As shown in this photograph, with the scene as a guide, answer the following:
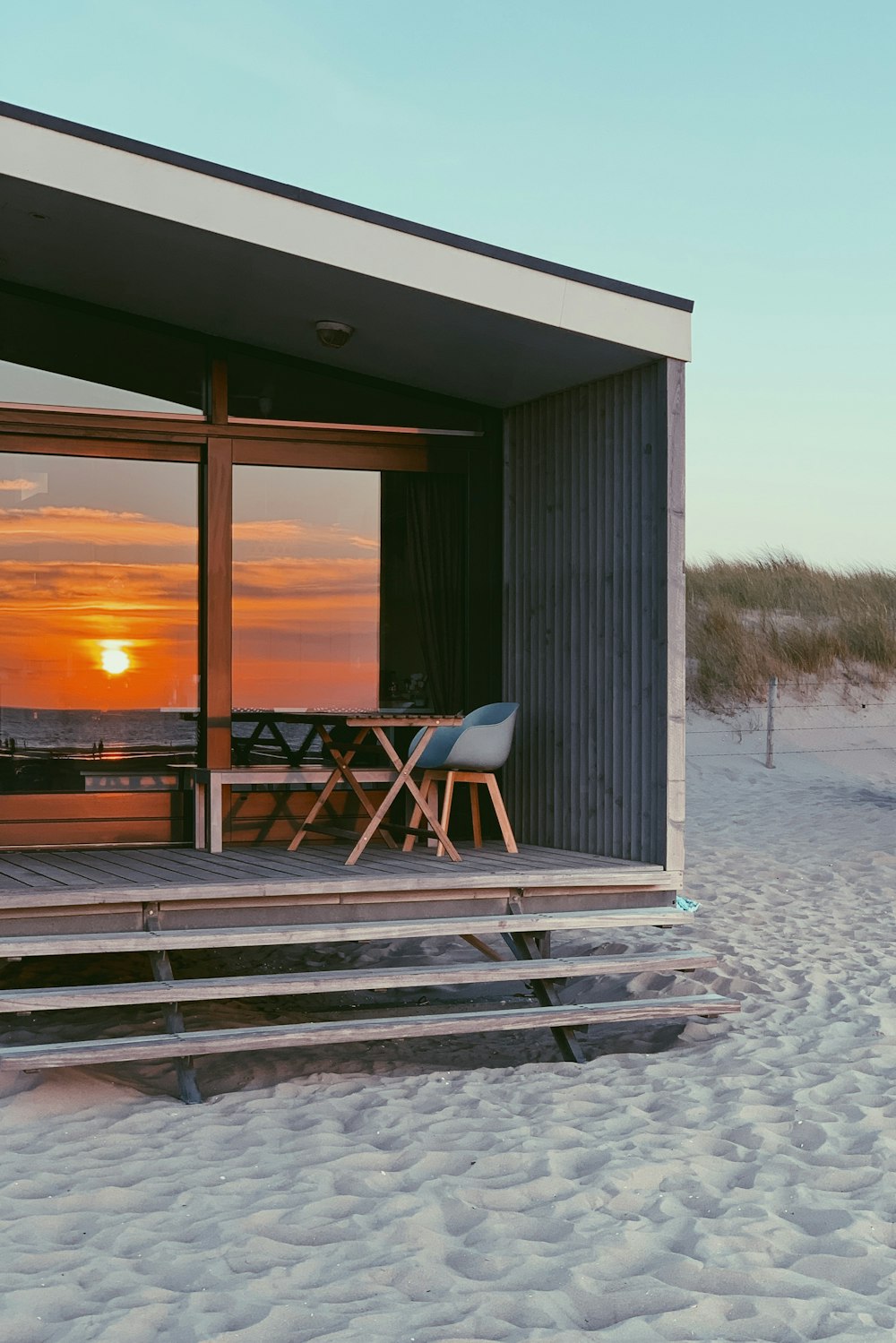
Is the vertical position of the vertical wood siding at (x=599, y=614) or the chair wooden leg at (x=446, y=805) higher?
the vertical wood siding at (x=599, y=614)

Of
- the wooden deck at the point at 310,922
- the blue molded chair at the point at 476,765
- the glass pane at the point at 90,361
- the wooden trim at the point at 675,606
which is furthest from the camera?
the glass pane at the point at 90,361

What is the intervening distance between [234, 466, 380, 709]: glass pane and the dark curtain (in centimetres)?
20

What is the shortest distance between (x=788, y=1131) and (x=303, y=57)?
12.4 m

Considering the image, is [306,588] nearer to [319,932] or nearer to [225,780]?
[225,780]

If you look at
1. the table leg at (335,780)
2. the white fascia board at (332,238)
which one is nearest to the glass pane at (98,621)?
the table leg at (335,780)

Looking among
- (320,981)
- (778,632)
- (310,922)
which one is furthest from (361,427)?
(778,632)

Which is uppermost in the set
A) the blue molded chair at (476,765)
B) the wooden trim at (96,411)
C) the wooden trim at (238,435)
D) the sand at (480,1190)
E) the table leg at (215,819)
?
the wooden trim at (96,411)

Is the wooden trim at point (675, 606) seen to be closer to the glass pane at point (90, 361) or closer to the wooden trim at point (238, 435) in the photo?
the wooden trim at point (238, 435)

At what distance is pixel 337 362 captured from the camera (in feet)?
19.9

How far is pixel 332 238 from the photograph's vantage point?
4.59m

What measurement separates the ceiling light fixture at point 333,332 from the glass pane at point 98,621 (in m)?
0.92

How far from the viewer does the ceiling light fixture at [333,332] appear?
5410mm

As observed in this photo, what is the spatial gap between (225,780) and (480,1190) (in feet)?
8.53

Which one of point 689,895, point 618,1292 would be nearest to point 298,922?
point 618,1292
